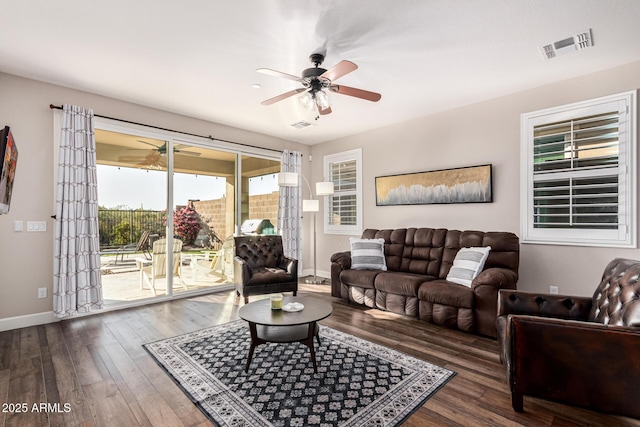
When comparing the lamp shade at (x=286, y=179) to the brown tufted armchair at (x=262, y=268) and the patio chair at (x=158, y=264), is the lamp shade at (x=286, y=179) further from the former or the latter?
the patio chair at (x=158, y=264)

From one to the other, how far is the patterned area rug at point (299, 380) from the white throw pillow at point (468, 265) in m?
1.26

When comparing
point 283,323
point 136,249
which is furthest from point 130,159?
point 283,323

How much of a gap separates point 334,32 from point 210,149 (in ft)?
10.7

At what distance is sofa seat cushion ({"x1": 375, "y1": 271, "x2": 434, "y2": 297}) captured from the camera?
3.66 meters

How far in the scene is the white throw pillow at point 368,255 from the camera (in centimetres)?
439

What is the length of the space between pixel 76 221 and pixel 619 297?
201 inches

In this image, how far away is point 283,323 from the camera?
240cm

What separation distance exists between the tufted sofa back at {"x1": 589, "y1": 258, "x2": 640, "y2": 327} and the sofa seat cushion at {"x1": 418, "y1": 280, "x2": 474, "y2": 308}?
107cm

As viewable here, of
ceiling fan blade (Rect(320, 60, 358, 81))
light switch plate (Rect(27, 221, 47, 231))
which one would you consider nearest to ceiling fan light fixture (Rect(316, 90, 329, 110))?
ceiling fan blade (Rect(320, 60, 358, 81))

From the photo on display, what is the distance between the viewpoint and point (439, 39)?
2.72m

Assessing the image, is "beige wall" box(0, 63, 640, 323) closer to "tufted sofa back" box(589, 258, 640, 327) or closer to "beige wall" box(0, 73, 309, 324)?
"beige wall" box(0, 73, 309, 324)

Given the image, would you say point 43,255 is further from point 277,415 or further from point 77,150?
point 277,415

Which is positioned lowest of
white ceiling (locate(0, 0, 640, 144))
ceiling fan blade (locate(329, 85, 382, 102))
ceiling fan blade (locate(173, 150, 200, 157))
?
ceiling fan blade (locate(173, 150, 200, 157))

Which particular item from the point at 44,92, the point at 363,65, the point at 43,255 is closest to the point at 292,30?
the point at 363,65
